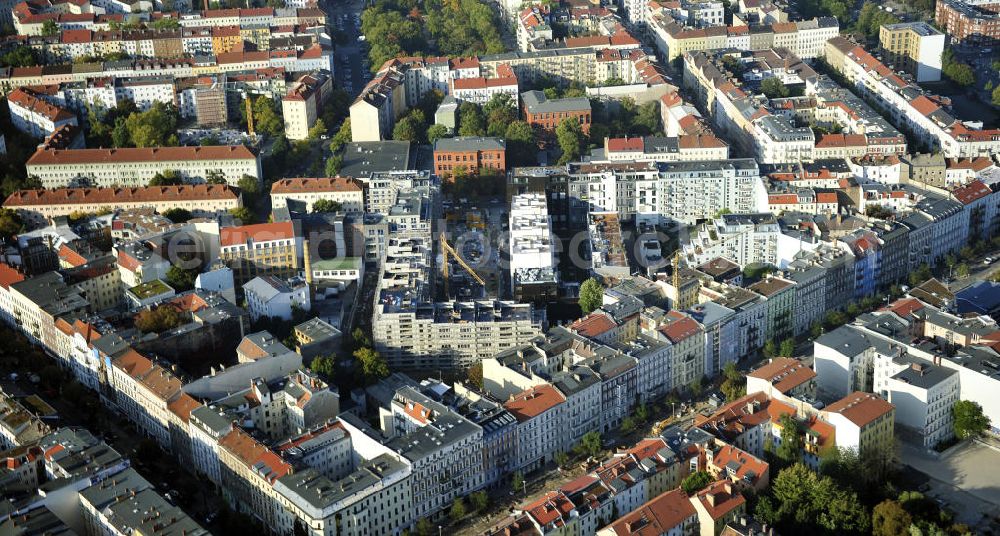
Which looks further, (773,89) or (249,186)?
(773,89)

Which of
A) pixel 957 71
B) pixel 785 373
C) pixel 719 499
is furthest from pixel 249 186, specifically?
pixel 957 71

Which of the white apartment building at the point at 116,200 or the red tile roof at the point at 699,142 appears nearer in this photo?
the white apartment building at the point at 116,200

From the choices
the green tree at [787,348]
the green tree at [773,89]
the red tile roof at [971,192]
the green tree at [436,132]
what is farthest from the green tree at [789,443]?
the green tree at [773,89]

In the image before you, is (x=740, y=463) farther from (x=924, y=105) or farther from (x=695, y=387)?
(x=924, y=105)

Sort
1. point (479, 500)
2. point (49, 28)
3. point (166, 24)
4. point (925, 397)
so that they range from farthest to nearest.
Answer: point (166, 24), point (49, 28), point (925, 397), point (479, 500)

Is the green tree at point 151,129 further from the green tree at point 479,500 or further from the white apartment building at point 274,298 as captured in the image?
the green tree at point 479,500

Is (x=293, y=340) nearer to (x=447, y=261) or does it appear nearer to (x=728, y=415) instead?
(x=447, y=261)
